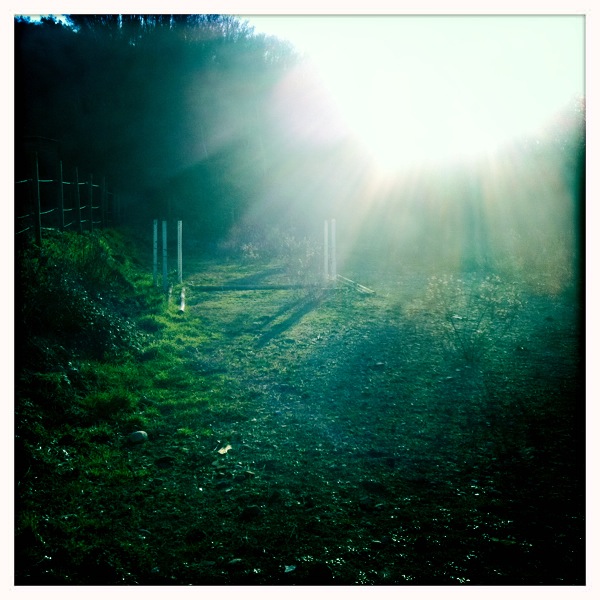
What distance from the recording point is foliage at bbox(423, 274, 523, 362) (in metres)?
7.23

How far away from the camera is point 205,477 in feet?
12.7

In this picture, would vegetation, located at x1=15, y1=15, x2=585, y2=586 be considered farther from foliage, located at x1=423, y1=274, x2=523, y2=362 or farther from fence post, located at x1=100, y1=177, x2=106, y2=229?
fence post, located at x1=100, y1=177, x2=106, y2=229

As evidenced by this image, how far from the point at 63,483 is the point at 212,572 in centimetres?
143

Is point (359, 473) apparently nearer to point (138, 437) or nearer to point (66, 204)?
point (138, 437)

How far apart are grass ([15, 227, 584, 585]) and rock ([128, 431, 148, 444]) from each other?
0.07m

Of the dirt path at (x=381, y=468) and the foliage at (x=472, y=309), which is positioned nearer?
the dirt path at (x=381, y=468)

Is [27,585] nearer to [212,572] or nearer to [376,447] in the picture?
[212,572]

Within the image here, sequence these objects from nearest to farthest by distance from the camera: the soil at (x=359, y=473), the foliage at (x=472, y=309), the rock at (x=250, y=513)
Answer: the soil at (x=359, y=473)
the rock at (x=250, y=513)
the foliage at (x=472, y=309)

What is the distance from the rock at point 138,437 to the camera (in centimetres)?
445

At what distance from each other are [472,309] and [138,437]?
6.68 metres

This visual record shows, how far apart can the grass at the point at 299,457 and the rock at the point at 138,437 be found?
0.23ft

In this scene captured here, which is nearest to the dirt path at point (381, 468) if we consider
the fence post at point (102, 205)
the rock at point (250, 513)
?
the rock at point (250, 513)

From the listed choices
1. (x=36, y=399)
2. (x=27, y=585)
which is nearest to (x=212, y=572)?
(x=27, y=585)

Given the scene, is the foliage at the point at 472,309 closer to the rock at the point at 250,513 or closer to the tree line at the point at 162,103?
the rock at the point at 250,513
